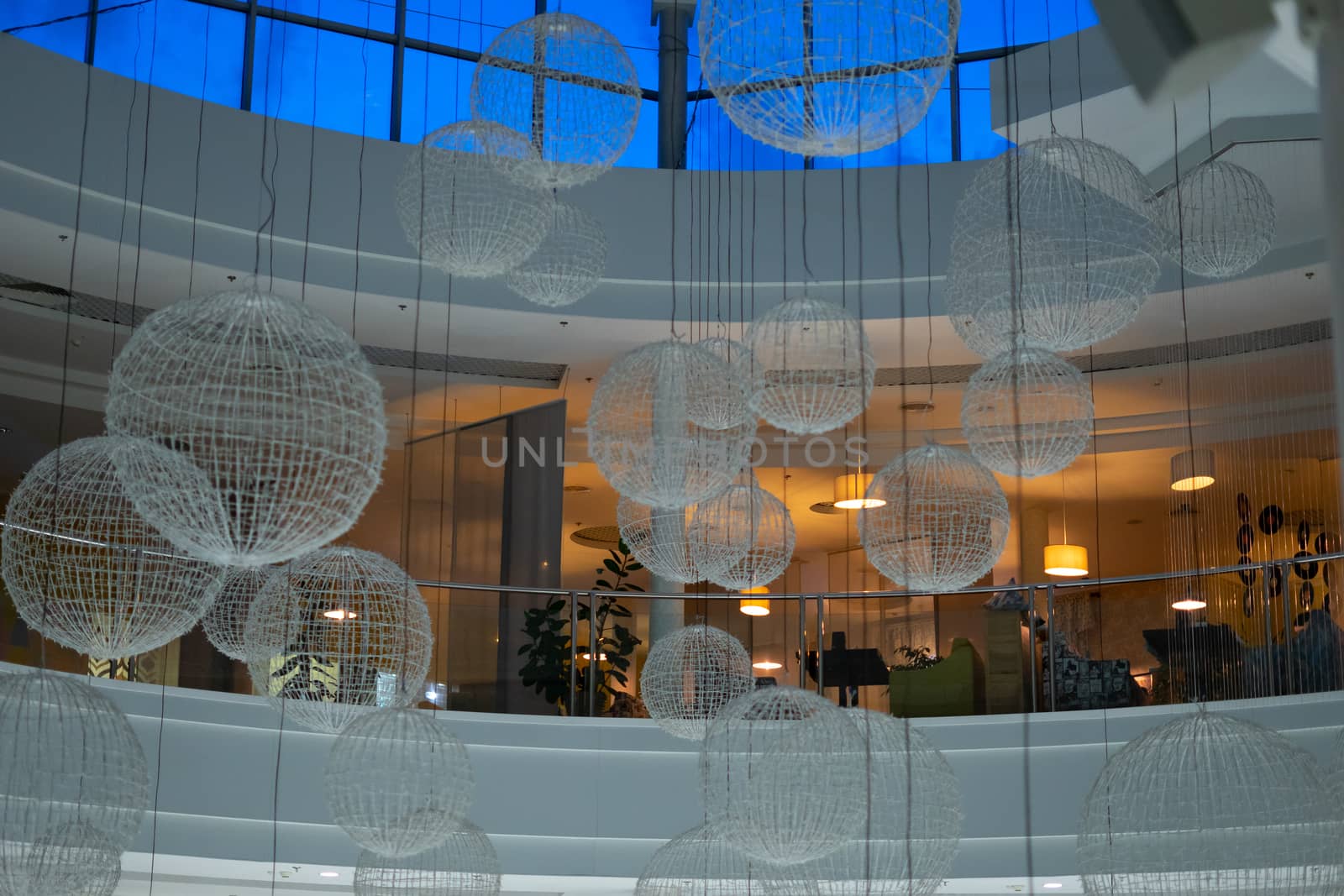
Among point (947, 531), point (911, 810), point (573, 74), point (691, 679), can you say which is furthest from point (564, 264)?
point (911, 810)

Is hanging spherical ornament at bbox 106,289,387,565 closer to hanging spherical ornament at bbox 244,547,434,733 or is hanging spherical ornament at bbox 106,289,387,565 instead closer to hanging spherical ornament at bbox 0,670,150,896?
hanging spherical ornament at bbox 0,670,150,896

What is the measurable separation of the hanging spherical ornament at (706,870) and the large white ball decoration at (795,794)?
0.39 metres

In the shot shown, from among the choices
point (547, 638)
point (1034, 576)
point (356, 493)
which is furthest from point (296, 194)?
point (1034, 576)

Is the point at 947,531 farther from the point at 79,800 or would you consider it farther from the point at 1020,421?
the point at 79,800

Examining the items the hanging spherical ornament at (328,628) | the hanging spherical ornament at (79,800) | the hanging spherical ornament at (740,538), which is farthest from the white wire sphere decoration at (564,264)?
the hanging spherical ornament at (79,800)

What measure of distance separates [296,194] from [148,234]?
1.14m

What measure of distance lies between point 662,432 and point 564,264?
5.98ft

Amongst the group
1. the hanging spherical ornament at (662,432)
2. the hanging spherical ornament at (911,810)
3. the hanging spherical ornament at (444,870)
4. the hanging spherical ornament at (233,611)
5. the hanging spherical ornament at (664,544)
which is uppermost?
the hanging spherical ornament at (662,432)

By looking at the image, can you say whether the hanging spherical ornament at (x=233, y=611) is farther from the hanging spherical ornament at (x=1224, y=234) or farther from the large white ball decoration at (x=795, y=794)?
the hanging spherical ornament at (x=1224, y=234)

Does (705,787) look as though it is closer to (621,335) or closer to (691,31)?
(621,335)

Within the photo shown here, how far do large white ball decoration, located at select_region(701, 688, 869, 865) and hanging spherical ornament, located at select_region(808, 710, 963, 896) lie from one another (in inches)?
4.6

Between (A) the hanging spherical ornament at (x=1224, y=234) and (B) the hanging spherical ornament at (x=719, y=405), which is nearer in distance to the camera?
(B) the hanging spherical ornament at (x=719, y=405)

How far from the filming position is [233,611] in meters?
8.29

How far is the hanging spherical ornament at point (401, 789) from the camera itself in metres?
6.27
